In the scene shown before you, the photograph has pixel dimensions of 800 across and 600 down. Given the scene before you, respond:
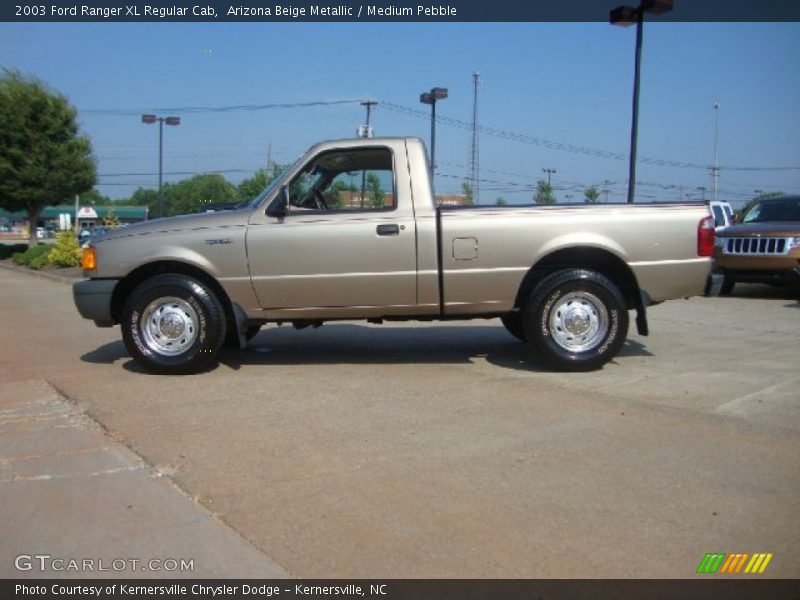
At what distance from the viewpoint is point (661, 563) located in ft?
10.0

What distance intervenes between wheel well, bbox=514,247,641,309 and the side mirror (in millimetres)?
2178

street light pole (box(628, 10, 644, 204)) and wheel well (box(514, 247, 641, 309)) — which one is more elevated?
street light pole (box(628, 10, 644, 204))

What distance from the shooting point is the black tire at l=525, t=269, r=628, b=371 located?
640 centimetres

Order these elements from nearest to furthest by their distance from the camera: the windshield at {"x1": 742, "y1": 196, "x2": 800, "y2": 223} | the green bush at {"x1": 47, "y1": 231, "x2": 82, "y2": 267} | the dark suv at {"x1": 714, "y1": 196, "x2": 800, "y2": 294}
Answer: the dark suv at {"x1": 714, "y1": 196, "x2": 800, "y2": 294} → the windshield at {"x1": 742, "y1": 196, "x2": 800, "y2": 223} → the green bush at {"x1": 47, "y1": 231, "x2": 82, "y2": 267}

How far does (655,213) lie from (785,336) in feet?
10.3

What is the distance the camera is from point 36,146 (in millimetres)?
27406

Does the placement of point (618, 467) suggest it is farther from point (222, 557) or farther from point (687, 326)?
point (687, 326)

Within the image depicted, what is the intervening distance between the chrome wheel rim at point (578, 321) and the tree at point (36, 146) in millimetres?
26129

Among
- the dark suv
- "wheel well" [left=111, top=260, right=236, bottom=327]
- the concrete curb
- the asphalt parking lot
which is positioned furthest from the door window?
the concrete curb

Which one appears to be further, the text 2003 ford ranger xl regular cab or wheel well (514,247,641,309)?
wheel well (514,247,641,309)

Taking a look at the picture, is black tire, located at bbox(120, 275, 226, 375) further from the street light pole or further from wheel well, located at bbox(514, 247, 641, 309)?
the street light pole

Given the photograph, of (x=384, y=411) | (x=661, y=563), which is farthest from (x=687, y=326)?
(x=661, y=563)
